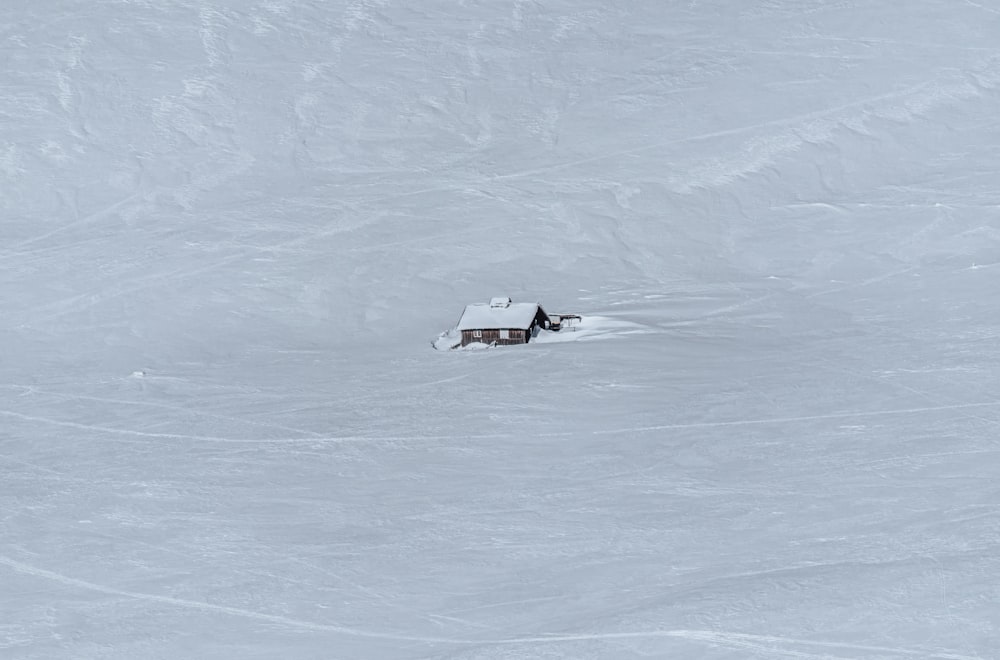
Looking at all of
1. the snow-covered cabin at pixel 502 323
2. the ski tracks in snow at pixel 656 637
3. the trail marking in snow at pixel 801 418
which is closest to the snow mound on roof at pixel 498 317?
the snow-covered cabin at pixel 502 323

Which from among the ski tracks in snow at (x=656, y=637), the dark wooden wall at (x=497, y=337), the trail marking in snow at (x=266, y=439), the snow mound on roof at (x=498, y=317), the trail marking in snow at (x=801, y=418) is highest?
the snow mound on roof at (x=498, y=317)

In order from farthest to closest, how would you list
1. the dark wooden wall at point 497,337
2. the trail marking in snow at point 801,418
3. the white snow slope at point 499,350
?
the dark wooden wall at point 497,337
the trail marking in snow at point 801,418
the white snow slope at point 499,350

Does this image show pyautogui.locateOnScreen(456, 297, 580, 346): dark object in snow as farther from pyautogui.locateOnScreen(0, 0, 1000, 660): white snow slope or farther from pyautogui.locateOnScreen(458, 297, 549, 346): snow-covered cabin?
pyautogui.locateOnScreen(0, 0, 1000, 660): white snow slope

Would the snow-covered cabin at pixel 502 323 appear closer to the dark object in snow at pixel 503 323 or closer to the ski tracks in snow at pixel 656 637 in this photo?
the dark object in snow at pixel 503 323

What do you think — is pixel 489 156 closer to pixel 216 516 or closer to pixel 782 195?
pixel 782 195

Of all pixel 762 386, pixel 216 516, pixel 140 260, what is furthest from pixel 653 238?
pixel 216 516

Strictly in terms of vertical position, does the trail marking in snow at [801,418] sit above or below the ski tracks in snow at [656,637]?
above

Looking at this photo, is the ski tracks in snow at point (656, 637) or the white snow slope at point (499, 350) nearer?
→ the ski tracks in snow at point (656, 637)

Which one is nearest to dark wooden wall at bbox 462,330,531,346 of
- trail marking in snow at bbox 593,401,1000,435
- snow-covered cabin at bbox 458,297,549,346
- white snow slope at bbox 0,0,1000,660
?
snow-covered cabin at bbox 458,297,549,346

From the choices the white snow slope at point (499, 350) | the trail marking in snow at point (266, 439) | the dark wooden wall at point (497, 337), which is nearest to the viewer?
the white snow slope at point (499, 350)

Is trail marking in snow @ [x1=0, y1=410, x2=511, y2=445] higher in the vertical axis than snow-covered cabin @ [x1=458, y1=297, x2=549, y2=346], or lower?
lower
